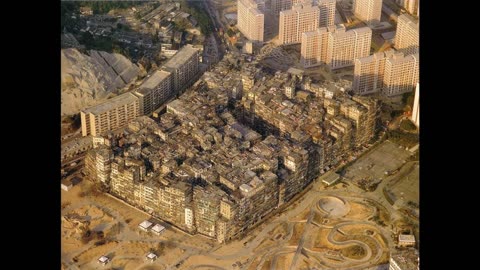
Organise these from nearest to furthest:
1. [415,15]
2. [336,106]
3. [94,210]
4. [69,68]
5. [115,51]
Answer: [94,210] < [336,106] < [69,68] < [115,51] < [415,15]

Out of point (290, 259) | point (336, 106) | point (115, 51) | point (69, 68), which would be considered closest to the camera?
point (290, 259)

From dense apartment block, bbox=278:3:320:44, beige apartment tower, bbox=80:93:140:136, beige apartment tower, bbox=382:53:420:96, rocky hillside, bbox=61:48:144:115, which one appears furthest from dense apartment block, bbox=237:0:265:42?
beige apartment tower, bbox=80:93:140:136

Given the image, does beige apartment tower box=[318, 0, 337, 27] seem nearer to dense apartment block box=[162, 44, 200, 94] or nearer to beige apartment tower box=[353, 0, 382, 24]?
beige apartment tower box=[353, 0, 382, 24]

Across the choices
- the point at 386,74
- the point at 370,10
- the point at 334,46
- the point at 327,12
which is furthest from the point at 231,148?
the point at 370,10

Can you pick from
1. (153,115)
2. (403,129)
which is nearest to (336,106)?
(403,129)

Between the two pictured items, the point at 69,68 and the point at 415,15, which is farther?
the point at 415,15

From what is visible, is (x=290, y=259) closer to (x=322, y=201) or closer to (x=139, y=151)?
(x=322, y=201)

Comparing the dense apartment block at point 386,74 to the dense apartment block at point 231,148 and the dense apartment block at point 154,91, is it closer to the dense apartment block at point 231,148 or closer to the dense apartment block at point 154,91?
the dense apartment block at point 231,148

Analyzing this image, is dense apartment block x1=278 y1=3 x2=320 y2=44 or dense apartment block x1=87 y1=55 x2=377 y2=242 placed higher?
dense apartment block x1=278 y1=3 x2=320 y2=44
